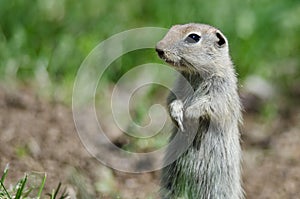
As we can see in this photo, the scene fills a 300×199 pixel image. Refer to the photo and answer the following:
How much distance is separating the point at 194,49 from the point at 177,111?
418mm

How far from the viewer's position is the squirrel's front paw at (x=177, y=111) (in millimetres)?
5316

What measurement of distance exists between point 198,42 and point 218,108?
1.43ft

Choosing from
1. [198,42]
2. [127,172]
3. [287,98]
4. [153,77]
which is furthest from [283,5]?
[198,42]

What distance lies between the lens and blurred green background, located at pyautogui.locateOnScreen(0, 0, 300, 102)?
7980mm

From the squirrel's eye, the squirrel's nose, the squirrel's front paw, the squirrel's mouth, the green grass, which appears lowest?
the green grass

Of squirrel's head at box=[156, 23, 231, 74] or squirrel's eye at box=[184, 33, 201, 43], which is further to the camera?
squirrel's eye at box=[184, 33, 201, 43]

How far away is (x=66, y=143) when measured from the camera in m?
6.93

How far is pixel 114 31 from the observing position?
8.58 metres

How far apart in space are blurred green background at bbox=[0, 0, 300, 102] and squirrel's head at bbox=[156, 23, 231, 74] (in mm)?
2480

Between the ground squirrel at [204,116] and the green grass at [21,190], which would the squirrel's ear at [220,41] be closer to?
the ground squirrel at [204,116]

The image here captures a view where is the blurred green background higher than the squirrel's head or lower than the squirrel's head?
higher

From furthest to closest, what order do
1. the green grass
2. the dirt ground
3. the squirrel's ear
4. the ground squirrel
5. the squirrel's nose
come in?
the dirt ground
the squirrel's ear
the ground squirrel
the squirrel's nose
the green grass

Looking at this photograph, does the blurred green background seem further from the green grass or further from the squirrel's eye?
the squirrel's eye

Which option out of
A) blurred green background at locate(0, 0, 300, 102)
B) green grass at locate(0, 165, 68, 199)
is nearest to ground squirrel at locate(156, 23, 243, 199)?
green grass at locate(0, 165, 68, 199)
